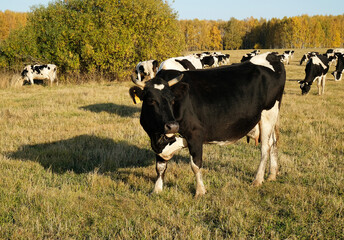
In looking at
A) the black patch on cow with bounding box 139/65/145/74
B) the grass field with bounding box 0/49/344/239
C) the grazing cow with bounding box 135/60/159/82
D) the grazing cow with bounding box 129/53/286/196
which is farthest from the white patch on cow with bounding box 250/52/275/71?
the black patch on cow with bounding box 139/65/145/74

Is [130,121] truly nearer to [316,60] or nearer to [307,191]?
[307,191]

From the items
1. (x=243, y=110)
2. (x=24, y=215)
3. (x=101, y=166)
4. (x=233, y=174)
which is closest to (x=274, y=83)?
(x=243, y=110)

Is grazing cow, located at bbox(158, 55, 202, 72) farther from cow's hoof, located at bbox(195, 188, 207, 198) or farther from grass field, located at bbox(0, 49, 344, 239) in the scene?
cow's hoof, located at bbox(195, 188, 207, 198)

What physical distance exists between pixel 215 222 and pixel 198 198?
2.12 ft

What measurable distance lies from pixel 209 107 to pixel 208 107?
2 centimetres

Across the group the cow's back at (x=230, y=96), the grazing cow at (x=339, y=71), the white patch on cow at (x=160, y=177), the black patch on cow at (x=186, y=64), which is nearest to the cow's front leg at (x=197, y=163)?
the cow's back at (x=230, y=96)

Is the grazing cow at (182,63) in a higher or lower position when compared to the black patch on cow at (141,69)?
higher

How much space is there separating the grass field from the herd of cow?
50 cm

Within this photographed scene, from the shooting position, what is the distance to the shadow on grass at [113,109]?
10.9 metres

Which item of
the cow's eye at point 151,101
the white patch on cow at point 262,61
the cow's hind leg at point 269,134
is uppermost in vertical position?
the white patch on cow at point 262,61

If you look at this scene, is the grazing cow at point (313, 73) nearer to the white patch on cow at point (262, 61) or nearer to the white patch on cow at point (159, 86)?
the white patch on cow at point (262, 61)

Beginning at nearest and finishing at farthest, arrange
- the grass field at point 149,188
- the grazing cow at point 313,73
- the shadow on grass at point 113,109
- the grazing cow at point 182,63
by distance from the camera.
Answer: the grass field at point 149,188 → the grazing cow at point 182,63 → the shadow on grass at point 113,109 → the grazing cow at point 313,73

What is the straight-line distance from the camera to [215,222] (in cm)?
377

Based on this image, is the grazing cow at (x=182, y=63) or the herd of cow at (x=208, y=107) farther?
the grazing cow at (x=182, y=63)
